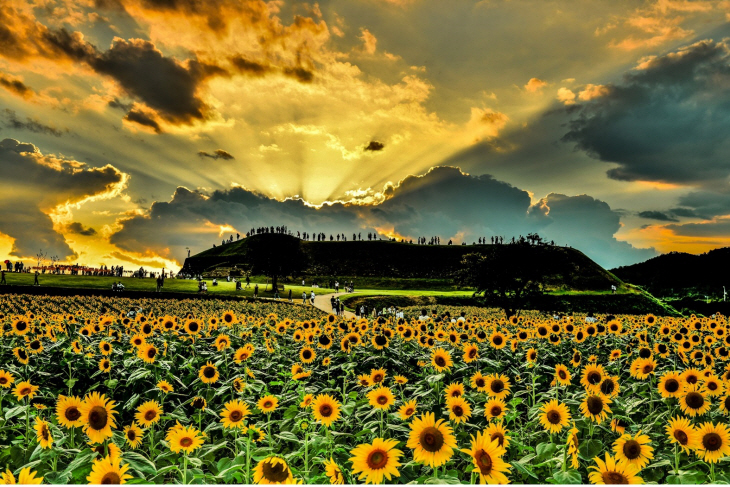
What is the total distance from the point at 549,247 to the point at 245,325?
18245 millimetres

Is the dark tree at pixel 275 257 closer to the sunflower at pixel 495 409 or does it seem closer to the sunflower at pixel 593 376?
the sunflower at pixel 593 376

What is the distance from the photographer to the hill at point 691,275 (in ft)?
87.7

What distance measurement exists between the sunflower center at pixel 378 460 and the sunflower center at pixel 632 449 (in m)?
1.80

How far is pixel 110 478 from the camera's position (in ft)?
7.84

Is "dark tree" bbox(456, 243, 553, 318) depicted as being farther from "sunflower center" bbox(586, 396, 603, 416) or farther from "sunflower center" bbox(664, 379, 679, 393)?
"sunflower center" bbox(586, 396, 603, 416)

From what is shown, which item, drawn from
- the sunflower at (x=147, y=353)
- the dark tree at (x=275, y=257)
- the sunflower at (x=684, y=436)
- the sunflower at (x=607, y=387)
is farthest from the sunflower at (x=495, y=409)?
the dark tree at (x=275, y=257)

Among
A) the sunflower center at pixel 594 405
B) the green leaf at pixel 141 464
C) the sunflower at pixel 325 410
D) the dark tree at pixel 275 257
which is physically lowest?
the green leaf at pixel 141 464

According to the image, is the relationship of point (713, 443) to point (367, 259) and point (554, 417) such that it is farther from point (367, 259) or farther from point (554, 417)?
point (367, 259)

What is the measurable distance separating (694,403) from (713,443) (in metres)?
0.92

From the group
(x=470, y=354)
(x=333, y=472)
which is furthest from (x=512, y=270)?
(x=333, y=472)

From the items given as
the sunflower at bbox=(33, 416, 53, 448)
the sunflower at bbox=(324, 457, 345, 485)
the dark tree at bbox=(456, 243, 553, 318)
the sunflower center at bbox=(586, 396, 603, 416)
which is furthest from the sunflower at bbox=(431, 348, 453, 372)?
the dark tree at bbox=(456, 243, 553, 318)

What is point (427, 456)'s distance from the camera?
2584 millimetres

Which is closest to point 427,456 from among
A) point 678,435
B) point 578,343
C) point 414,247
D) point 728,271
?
point 678,435

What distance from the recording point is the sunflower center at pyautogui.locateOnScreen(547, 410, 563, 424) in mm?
3454
